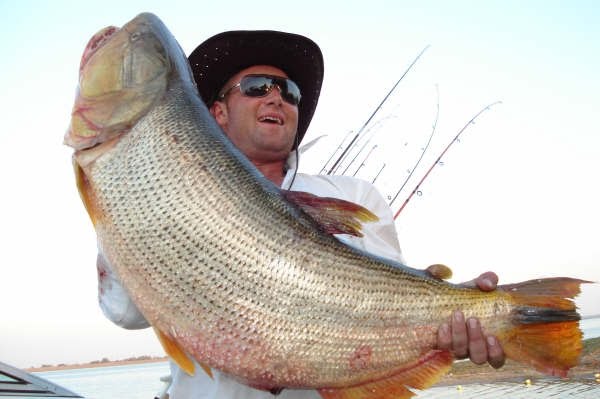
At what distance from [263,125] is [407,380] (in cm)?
211

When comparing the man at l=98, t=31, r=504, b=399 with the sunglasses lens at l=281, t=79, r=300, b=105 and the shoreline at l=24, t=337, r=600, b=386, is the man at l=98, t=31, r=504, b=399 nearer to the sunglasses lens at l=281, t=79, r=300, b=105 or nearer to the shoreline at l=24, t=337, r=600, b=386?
the sunglasses lens at l=281, t=79, r=300, b=105

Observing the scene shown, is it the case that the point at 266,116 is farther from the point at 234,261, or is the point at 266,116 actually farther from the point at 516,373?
the point at 516,373

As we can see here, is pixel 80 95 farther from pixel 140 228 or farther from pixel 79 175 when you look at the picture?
pixel 140 228

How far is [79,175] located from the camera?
252 cm

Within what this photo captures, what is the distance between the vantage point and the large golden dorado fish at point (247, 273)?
2.27 meters

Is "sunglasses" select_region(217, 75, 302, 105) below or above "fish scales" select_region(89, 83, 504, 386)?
above

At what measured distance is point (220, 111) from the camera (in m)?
4.25

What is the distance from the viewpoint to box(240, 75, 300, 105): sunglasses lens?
4.00 metres

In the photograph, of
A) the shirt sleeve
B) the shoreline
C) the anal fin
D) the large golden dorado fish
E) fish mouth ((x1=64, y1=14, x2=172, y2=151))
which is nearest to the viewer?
the large golden dorado fish

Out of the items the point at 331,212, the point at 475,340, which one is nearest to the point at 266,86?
the point at 331,212

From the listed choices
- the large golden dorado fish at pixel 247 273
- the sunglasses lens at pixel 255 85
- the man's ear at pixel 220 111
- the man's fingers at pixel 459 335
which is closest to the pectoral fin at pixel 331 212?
the large golden dorado fish at pixel 247 273

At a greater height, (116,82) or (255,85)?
(255,85)

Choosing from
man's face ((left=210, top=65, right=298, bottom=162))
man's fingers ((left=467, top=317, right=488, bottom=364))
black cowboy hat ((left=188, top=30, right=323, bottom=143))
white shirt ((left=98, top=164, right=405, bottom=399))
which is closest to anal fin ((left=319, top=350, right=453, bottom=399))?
man's fingers ((left=467, top=317, right=488, bottom=364))

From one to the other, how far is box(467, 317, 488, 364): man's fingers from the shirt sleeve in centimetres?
169
